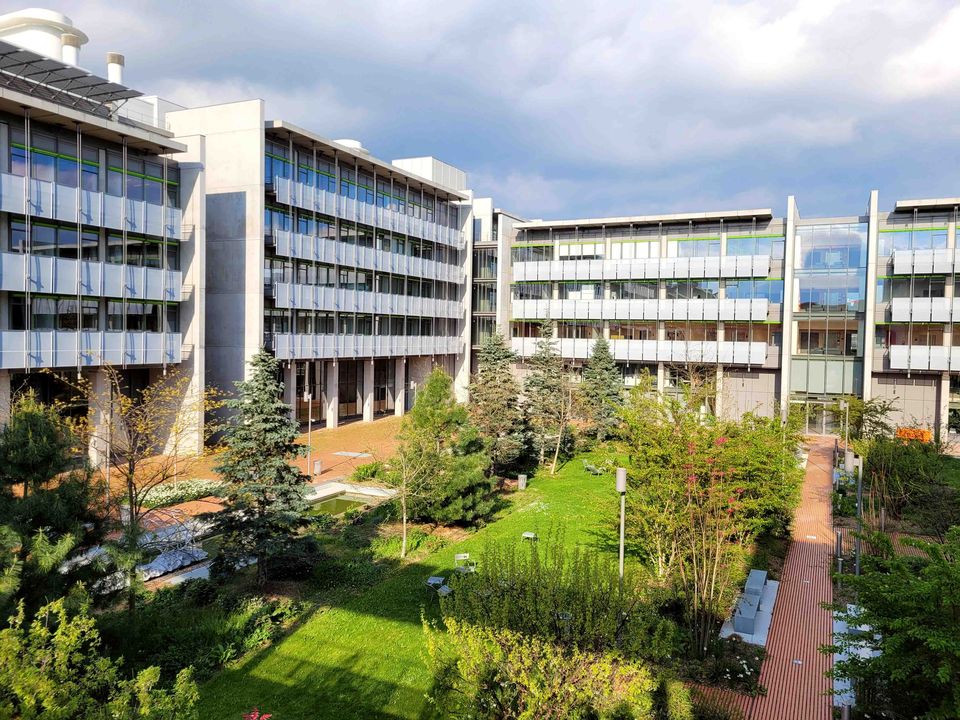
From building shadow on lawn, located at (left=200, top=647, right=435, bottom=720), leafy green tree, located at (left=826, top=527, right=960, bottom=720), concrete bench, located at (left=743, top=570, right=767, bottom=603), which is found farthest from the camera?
concrete bench, located at (left=743, top=570, right=767, bottom=603)

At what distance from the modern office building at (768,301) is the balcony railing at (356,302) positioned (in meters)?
7.40

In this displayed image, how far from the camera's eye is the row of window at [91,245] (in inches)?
1048

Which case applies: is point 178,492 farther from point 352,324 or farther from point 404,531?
point 352,324

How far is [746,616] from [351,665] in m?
9.28

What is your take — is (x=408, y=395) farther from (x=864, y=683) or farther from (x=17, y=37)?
(x=864, y=683)

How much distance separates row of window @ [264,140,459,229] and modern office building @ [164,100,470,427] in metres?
0.08

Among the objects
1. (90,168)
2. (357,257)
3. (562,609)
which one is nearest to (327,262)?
(357,257)

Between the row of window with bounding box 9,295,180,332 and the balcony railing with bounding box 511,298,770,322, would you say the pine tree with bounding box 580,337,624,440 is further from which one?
the row of window with bounding box 9,295,180,332

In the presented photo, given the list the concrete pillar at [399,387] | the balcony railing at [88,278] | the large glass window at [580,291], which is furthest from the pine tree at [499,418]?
the large glass window at [580,291]

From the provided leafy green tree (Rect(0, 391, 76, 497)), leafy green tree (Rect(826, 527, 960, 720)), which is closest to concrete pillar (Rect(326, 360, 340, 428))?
leafy green tree (Rect(0, 391, 76, 497))

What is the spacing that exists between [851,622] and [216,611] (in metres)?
13.7

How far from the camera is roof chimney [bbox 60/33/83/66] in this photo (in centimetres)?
3072

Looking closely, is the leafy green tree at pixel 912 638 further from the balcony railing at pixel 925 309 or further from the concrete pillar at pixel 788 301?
the concrete pillar at pixel 788 301

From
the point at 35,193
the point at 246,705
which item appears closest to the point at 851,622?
the point at 246,705
